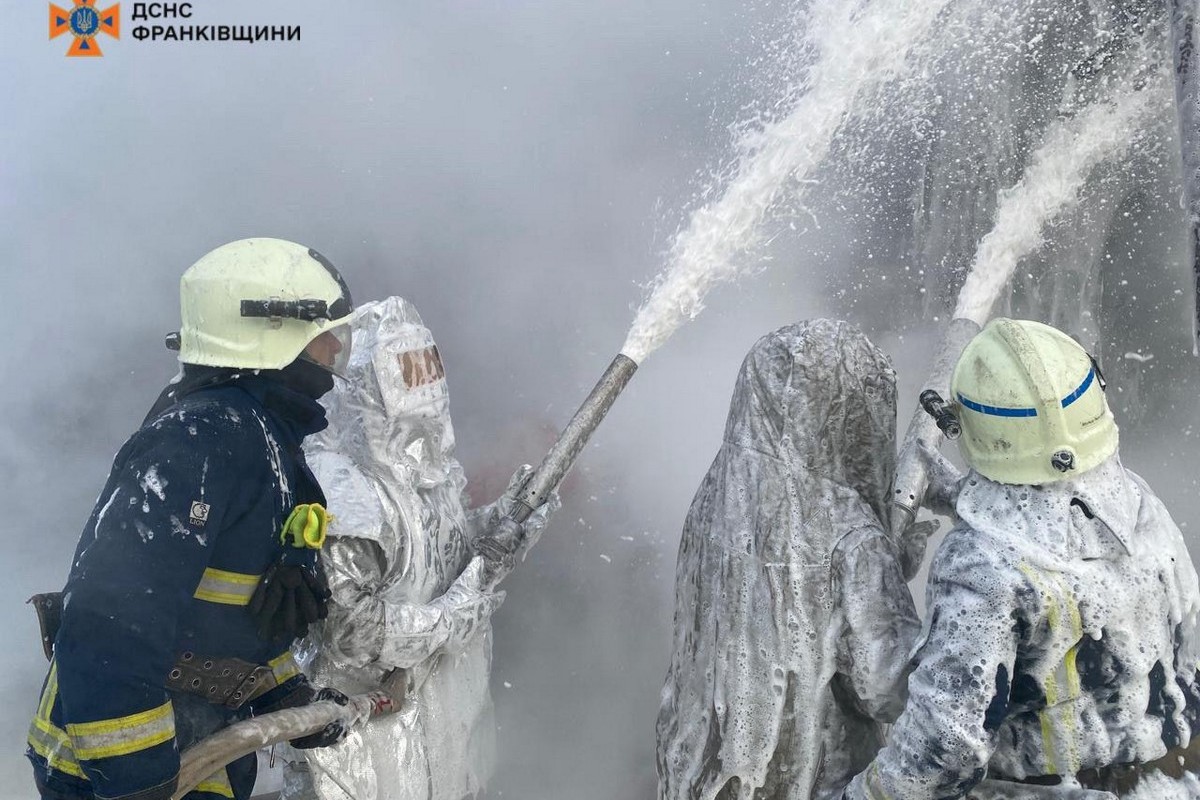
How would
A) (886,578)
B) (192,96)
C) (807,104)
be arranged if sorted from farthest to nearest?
(192,96) < (807,104) < (886,578)

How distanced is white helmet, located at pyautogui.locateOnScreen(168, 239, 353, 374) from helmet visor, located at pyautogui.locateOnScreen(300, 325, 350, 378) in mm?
26

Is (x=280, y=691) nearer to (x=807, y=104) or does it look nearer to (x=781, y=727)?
(x=781, y=727)

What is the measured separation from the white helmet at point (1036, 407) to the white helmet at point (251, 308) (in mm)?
1526

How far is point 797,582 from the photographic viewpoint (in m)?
2.49

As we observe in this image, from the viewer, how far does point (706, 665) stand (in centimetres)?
265

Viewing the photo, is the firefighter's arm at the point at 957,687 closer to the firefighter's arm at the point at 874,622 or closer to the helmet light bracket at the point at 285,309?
the firefighter's arm at the point at 874,622

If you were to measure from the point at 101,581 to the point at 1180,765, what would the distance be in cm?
220

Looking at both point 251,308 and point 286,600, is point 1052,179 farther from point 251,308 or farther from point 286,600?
point 286,600

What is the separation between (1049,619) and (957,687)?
0.73ft

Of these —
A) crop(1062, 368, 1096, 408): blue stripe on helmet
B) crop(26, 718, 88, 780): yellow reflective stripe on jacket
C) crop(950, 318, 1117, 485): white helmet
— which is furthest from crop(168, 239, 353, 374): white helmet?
crop(1062, 368, 1096, 408): blue stripe on helmet

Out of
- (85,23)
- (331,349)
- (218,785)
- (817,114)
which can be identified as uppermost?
(85,23)

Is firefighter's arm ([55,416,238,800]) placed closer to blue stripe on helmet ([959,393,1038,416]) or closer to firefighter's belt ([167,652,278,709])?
firefighter's belt ([167,652,278,709])

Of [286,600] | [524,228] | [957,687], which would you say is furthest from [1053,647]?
[524,228]

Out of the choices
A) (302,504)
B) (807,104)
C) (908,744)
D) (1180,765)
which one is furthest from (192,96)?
(1180,765)
